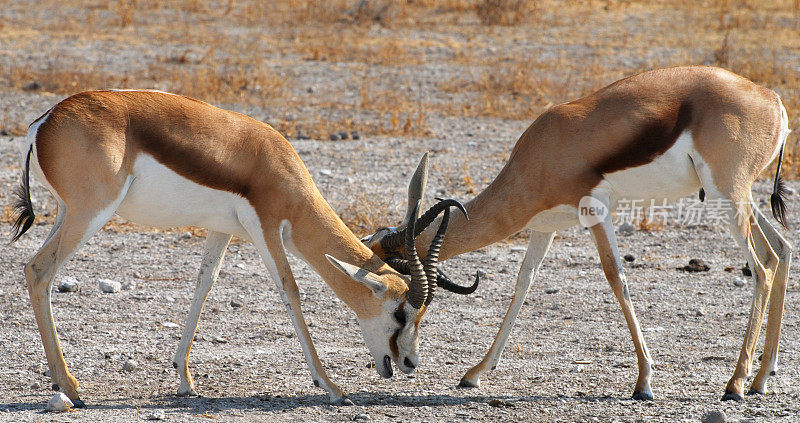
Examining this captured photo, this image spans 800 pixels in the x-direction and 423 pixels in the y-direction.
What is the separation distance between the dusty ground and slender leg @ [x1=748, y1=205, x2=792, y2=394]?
0.13 m

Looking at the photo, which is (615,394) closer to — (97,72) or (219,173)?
(219,173)

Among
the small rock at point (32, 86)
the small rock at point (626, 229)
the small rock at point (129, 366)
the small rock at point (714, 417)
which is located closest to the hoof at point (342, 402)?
the small rock at point (129, 366)

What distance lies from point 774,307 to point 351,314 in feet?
10.5

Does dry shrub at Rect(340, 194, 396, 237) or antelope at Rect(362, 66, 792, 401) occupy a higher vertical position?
antelope at Rect(362, 66, 792, 401)

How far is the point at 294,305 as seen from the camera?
5738mm

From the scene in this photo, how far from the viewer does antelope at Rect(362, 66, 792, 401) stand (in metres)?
6.01

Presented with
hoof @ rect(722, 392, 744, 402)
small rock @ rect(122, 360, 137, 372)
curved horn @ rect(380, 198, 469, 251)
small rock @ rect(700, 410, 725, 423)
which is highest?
curved horn @ rect(380, 198, 469, 251)

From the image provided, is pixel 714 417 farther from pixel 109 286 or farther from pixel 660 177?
pixel 109 286

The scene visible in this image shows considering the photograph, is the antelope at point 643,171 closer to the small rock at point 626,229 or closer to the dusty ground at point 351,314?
the dusty ground at point 351,314

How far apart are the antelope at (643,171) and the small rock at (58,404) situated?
2104mm

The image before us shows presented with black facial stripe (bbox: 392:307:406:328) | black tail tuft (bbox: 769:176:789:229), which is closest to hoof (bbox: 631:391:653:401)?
black facial stripe (bbox: 392:307:406:328)

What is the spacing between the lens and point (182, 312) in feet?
24.2

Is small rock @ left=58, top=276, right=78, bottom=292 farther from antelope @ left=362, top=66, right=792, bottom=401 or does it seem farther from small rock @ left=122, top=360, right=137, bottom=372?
antelope @ left=362, top=66, right=792, bottom=401

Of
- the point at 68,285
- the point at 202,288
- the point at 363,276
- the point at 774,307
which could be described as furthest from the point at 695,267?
the point at 68,285
